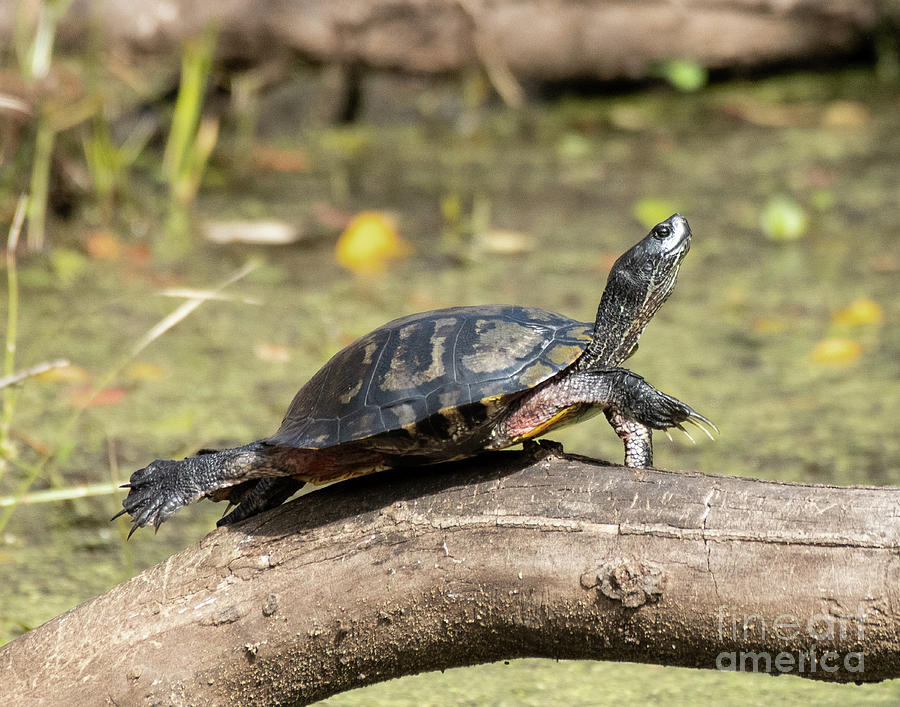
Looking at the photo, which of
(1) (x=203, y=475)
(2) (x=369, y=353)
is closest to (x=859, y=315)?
(2) (x=369, y=353)

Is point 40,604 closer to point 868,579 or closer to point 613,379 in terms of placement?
point 613,379

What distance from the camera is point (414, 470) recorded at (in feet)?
5.05

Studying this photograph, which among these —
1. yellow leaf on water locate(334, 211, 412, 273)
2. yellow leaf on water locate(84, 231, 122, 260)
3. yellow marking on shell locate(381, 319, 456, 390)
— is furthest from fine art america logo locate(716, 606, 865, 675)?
yellow leaf on water locate(84, 231, 122, 260)

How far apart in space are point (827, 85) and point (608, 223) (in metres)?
2.17

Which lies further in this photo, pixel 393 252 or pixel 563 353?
pixel 393 252

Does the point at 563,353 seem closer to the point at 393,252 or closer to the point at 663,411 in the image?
the point at 663,411

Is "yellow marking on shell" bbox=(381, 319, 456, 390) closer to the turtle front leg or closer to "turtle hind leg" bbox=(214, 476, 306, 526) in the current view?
the turtle front leg

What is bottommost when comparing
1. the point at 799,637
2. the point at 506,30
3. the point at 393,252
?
the point at 393,252

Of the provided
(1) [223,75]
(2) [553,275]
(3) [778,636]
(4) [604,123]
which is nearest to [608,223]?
(2) [553,275]

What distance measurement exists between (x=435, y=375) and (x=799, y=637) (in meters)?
0.57

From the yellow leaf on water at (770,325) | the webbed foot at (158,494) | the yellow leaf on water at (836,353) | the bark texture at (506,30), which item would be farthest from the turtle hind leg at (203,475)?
the bark texture at (506,30)

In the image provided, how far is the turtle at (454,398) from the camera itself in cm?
143

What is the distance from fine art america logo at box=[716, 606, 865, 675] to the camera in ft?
4.06

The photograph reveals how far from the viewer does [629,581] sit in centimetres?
130
